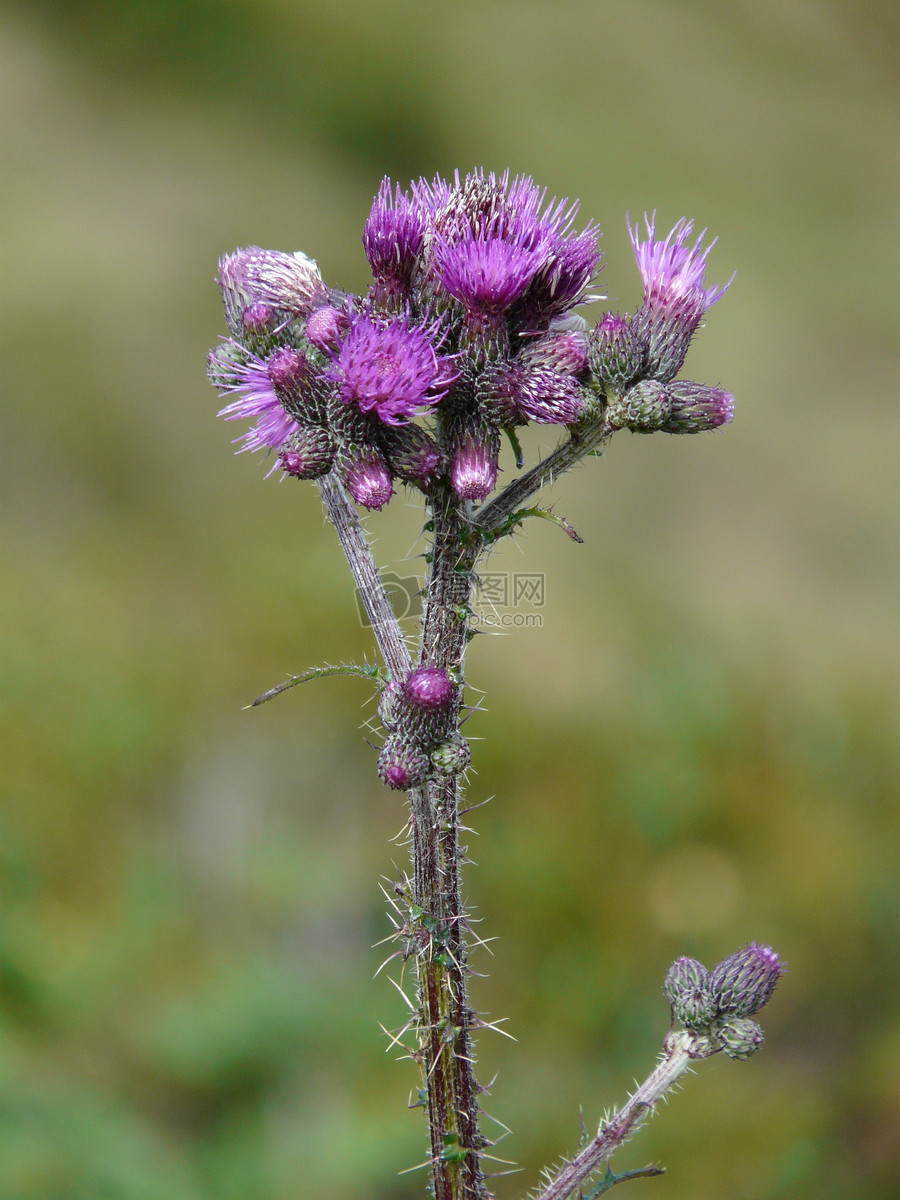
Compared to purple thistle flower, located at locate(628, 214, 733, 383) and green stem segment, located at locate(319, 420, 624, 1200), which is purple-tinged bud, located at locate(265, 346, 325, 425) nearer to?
green stem segment, located at locate(319, 420, 624, 1200)

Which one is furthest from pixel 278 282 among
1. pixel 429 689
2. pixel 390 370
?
pixel 429 689

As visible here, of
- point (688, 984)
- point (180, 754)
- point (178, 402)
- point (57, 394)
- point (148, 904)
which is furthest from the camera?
point (178, 402)

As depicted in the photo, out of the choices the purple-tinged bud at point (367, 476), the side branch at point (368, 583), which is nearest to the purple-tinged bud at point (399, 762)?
the side branch at point (368, 583)

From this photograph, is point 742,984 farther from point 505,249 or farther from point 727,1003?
point 505,249

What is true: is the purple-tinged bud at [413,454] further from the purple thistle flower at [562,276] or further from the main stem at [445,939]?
the purple thistle flower at [562,276]

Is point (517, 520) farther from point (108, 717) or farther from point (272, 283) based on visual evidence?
point (108, 717)

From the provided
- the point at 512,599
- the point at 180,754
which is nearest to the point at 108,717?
the point at 180,754
